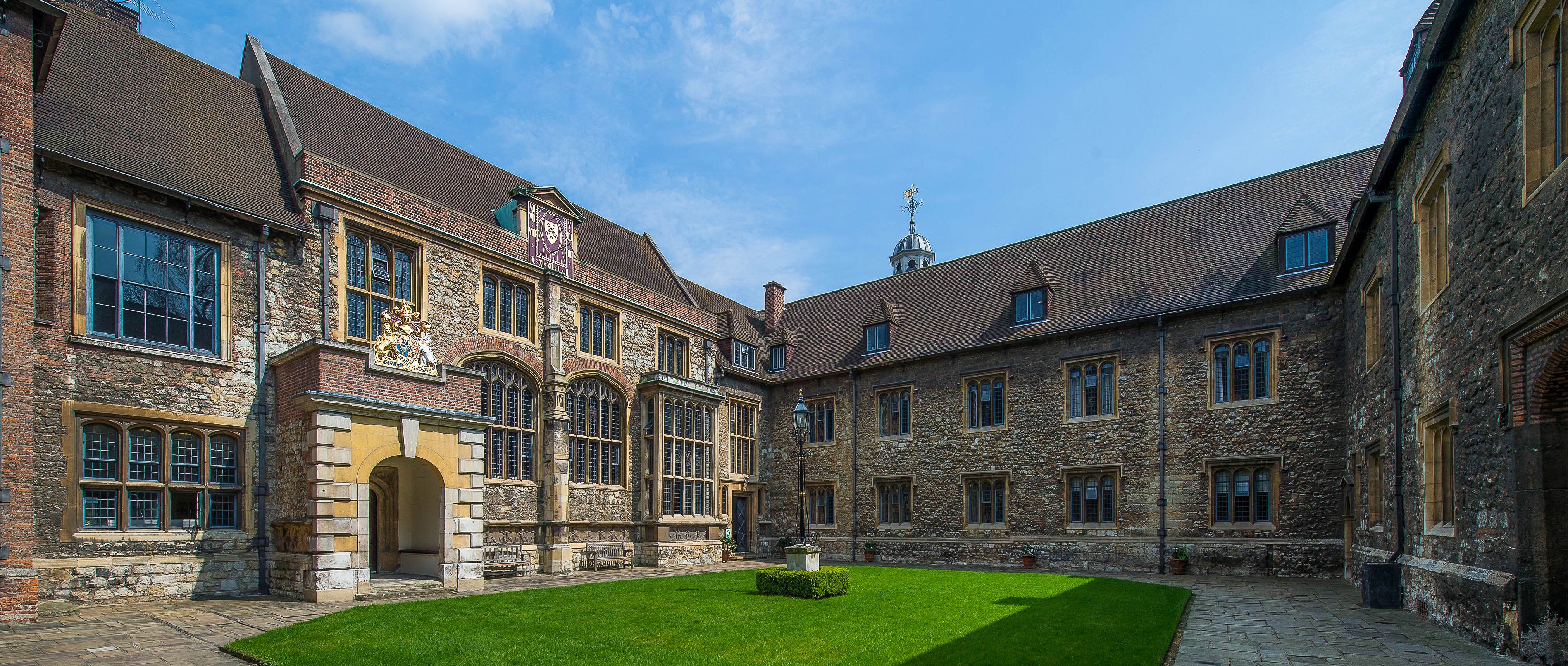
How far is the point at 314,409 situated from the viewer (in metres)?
14.1

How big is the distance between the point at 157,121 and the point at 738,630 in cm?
1398

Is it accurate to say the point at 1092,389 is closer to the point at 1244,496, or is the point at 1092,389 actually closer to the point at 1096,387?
the point at 1096,387

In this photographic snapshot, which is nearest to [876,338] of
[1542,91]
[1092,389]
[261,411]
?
[1092,389]

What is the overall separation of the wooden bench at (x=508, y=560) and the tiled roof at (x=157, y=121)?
8299 millimetres

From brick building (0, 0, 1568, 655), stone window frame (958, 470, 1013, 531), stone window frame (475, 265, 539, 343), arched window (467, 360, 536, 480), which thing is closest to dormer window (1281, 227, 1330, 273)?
brick building (0, 0, 1568, 655)

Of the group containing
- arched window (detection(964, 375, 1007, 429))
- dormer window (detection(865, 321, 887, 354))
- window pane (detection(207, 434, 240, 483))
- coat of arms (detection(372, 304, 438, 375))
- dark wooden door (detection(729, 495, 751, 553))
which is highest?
dormer window (detection(865, 321, 887, 354))

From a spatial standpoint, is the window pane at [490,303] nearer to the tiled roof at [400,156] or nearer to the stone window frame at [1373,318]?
the tiled roof at [400,156]

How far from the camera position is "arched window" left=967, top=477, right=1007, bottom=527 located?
25.8 meters

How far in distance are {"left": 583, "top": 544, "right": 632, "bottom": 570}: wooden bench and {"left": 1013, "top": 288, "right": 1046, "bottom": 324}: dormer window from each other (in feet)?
44.4

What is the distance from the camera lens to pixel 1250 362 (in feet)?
71.7

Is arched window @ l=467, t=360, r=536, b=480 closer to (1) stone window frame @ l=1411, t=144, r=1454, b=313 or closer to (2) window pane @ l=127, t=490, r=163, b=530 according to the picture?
(2) window pane @ l=127, t=490, r=163, b=530

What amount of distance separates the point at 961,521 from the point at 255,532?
1885 cm

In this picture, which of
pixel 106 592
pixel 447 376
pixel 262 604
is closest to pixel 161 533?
pixel 106 592

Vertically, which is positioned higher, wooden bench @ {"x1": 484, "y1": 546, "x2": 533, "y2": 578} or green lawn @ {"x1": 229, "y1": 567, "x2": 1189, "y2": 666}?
green lawn @ {"x1": 229, "y1": 567, "x2": 1189, "y2": 666}
